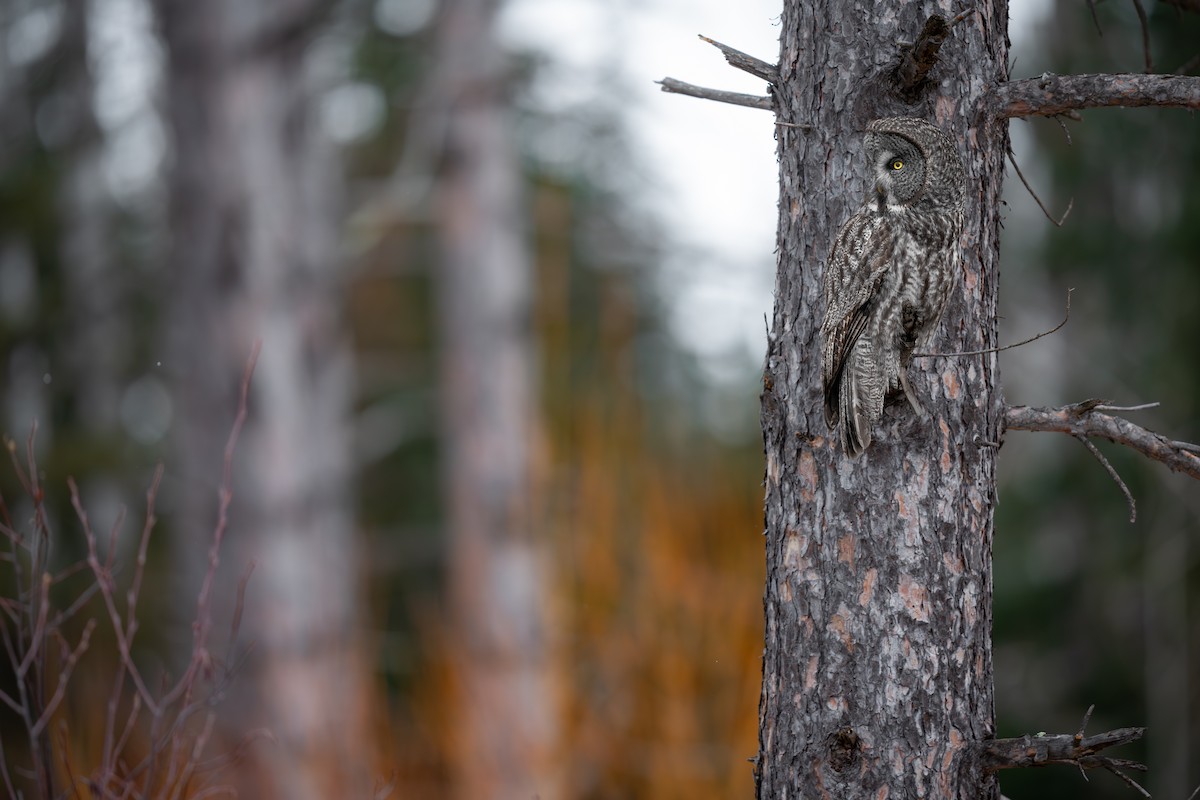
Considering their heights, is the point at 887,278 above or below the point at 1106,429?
above

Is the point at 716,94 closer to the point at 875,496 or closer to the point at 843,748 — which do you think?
the point at 875,496

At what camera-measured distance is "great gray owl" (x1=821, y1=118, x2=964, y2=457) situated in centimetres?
211

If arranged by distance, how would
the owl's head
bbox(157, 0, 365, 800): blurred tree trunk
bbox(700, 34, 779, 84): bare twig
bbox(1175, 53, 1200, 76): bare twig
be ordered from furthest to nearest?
1. bbox(157, 0, 365, 800): blurred tree trunk
2. bbox(1175, 53, 1200, 76): bare twig
3. bbox(700, 34, 779, 84): bare twig
4. the owl's head

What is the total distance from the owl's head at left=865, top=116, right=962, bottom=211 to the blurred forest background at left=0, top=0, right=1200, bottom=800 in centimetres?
95

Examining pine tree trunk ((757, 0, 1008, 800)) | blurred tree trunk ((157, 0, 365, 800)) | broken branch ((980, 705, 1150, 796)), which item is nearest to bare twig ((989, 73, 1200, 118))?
pine tree trunk ((757, 0, 1008, 800))

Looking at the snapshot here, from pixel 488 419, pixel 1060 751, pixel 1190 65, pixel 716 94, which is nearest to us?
pixel 1060 751

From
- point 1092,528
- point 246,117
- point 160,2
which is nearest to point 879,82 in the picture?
point 246,117

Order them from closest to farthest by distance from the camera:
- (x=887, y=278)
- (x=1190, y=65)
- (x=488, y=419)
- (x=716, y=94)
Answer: (x=887, y=278) < (x=716, y=94) < (x=1190, y=65) < (x=488, y=419)

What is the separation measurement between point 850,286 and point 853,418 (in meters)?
0.27

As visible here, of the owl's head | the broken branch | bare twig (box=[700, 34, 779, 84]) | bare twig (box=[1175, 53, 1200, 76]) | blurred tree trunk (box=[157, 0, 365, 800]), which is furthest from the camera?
blurred tree trunk (box=[157, 0, 365, 800])

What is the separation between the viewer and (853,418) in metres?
2.13

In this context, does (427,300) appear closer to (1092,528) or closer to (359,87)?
(359,87)

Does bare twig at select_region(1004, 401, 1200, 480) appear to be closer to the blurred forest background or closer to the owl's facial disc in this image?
the owl's facial disc

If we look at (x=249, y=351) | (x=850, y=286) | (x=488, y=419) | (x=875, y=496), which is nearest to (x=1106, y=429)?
(x=875, y=496)
